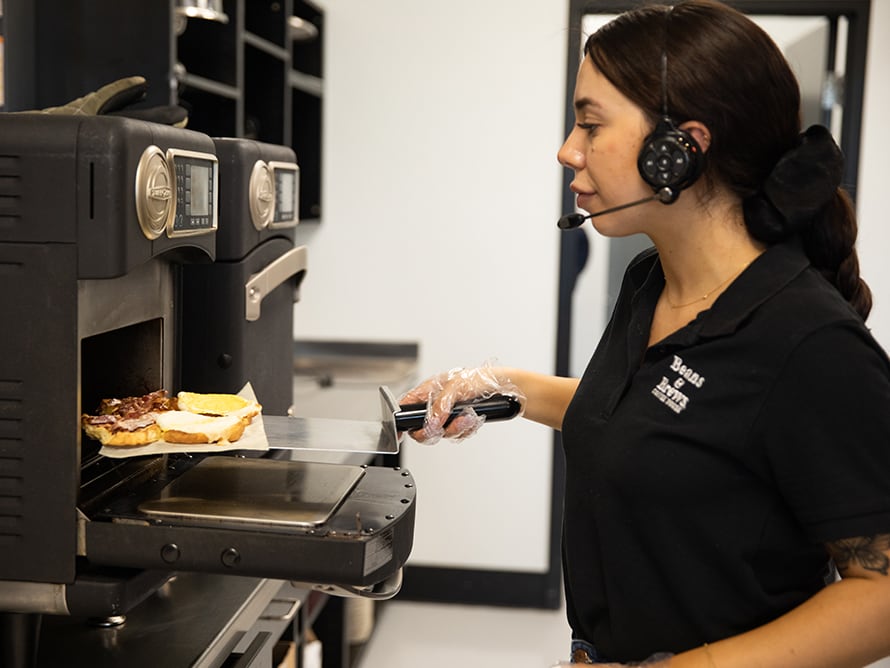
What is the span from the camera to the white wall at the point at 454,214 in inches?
140

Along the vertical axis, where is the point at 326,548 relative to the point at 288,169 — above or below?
below

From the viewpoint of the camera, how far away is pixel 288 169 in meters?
1.62

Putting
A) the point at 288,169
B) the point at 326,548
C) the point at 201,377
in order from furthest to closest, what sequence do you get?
1. the point at 288,169
2. the point at 201,377
3. the point at 326,548

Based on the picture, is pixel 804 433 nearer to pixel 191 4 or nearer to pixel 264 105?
pixel 191 4

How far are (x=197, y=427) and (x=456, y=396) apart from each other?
51 cm

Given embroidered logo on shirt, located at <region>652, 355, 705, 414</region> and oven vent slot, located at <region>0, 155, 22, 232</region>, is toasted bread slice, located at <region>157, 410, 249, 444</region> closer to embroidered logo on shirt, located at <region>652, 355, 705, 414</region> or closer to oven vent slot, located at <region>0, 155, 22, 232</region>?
oven vent slot, located at <region>0, 155, 22, 232</region>

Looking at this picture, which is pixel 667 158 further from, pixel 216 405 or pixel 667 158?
pixel 216 405

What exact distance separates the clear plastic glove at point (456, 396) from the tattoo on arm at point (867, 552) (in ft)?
1.67

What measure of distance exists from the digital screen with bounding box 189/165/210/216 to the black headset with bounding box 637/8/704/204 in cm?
51

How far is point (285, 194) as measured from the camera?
1622 millimetres

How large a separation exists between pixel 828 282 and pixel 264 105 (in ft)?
7.40

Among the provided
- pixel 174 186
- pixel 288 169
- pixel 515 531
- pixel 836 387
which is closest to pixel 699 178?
pixel 836 387

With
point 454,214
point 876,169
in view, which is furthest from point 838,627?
point 876,169

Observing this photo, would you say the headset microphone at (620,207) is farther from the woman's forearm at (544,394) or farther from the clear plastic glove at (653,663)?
the clear plastic glove at (653,663)
